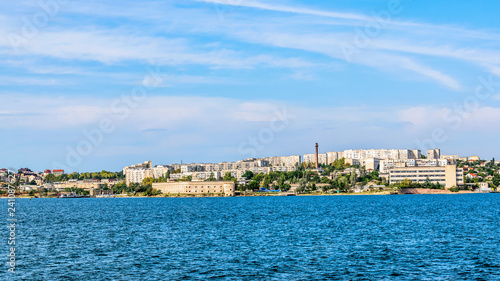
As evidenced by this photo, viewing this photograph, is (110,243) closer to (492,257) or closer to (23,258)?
(23,258)

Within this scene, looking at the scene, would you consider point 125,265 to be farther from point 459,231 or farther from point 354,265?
point 459,231

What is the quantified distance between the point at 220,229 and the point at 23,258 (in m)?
24.6

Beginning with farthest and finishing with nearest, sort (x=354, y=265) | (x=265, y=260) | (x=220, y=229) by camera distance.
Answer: (x=220, y=229), (x=265, y=260), (x=354, y=265)

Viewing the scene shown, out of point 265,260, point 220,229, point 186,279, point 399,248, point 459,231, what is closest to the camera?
point 186,279

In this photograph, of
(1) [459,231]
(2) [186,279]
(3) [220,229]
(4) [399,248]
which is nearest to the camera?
(2) [186,279]

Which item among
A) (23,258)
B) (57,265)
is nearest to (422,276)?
(57,265)

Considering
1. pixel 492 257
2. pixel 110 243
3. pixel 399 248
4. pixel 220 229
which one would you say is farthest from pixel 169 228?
pixel 492 257

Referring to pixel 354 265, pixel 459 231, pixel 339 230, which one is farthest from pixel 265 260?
pixel 459 231

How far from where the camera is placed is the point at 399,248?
41.5m

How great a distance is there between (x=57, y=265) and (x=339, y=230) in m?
29.0

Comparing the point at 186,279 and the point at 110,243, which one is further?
the point at 110,243

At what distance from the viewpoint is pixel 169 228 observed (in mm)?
61125

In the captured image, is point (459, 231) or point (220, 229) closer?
point (459, 231)

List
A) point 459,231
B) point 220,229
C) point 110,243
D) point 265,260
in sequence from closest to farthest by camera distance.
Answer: point 265,260, point 110,243, point 459,231, point 220,229
